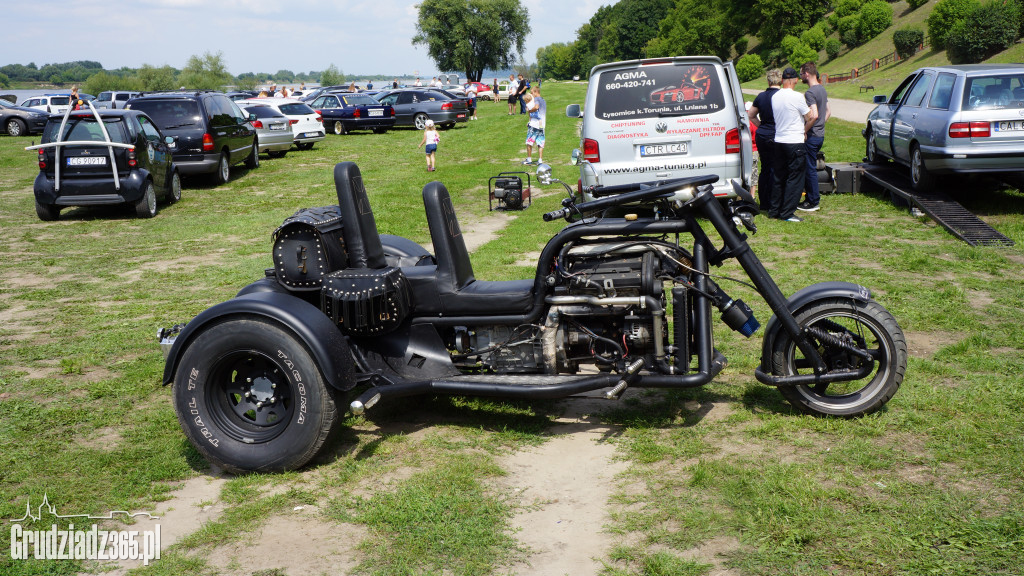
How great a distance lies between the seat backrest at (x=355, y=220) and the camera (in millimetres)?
4875

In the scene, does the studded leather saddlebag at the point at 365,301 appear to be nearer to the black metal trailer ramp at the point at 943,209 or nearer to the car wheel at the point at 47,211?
the black metal trailer ramp at the point at 943,209

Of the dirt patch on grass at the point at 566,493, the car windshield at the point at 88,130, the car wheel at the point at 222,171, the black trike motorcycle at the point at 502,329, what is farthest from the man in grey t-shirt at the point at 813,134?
the car wheel at the point at 222,171

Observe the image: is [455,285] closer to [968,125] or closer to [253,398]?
[253,398]

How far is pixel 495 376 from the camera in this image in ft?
15.7

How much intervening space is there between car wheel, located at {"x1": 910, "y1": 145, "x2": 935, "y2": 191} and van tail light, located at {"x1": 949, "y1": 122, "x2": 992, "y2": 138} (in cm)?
70

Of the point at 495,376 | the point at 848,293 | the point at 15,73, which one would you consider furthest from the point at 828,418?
the point at 15,73

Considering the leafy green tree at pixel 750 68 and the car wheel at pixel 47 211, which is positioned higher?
the leafy green tree at pixel 750 68

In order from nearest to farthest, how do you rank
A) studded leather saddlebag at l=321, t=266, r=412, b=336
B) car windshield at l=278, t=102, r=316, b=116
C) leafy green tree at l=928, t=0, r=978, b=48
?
studded leather saddlebag at l=321, t=266, r=412, b=336
car windshield at l=278, t=102, r=316, b=116
leafy green tree at l=928, t=0, r=978, b=48

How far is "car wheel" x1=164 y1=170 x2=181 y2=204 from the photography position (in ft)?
50.0

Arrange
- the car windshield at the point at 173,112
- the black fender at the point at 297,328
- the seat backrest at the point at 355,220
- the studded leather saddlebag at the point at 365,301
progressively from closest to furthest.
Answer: the black fender at the point at 297,328 → the studded leather saddlebag at the point at 365,301 → the seat backrest at the point at 355,220 → the car windshield at the point at 173,112

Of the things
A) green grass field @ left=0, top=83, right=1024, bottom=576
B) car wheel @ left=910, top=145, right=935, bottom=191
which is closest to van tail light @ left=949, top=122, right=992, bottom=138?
car wheel @ left=910, top=145, right=935, bottom=191

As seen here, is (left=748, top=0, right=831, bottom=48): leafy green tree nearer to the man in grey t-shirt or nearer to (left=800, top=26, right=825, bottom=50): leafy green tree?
(left=800, top=26, right=825, bottom=50): leafy green tree

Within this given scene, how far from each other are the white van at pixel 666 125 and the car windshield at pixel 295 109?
16930mm

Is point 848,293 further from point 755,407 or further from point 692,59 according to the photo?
point 692,59
